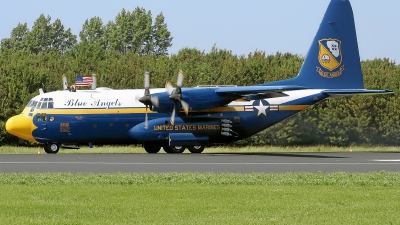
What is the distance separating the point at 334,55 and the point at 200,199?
25866 millimetres

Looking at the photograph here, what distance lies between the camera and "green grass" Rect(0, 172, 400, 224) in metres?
12.8

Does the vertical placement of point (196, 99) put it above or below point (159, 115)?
above

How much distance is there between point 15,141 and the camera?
2080 inches

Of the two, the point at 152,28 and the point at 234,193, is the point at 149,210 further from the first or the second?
the point at 152,28

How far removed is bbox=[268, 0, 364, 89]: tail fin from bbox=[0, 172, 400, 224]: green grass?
18.8 meters

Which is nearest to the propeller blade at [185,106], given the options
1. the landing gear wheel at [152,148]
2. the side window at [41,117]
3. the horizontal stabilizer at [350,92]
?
the landing gear wheel at [152,148]

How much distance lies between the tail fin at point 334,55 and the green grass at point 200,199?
61.7 ft

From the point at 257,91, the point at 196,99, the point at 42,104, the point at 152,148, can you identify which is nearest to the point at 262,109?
the point at 257,91

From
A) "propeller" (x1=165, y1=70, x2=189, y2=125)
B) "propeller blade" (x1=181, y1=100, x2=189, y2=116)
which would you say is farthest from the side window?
"propeller blade" (x1=181, y1=100, x2=189, y2=116)

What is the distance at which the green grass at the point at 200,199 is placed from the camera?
12.8 meters

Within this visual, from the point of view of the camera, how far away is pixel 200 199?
50.9 ft

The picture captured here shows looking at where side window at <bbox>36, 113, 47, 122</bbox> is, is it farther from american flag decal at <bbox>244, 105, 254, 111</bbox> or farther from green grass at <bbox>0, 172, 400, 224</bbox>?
green grass at <bbox>0, 172, 400, 224</bbox>

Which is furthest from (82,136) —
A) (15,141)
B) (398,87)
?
(398,87)

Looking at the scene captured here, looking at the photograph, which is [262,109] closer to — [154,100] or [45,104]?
[154,100]
